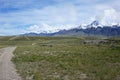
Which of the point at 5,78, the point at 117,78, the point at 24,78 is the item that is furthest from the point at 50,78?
the point at 117,78

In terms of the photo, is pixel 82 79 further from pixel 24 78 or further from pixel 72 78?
pixel 24 78

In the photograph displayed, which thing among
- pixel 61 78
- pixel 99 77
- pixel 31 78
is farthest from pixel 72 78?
pixel 31 78

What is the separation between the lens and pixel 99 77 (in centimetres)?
2006

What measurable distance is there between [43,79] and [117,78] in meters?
6.08

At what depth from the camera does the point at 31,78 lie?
20.8m

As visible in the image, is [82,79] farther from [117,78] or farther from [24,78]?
[24,78]

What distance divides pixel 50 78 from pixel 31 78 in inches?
65.5

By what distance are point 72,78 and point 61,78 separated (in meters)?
0.94

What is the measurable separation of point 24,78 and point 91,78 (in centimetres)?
574

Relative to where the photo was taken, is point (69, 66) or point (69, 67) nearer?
point (69, 67)

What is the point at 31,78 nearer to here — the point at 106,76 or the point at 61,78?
the point at 61,78

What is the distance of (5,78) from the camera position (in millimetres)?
20453

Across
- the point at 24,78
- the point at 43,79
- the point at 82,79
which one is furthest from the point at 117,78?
the point at 24,78

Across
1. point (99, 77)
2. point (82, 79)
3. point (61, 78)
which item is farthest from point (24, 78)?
point (99, 77)
